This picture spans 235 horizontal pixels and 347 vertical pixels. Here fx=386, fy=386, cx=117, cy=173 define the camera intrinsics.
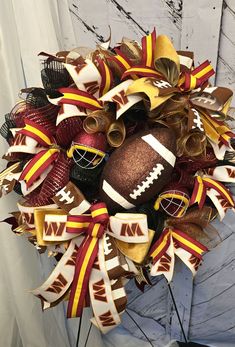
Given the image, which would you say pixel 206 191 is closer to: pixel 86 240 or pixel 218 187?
pixel 218 187

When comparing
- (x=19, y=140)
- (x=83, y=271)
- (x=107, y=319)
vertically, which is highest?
(x=19, y=140)

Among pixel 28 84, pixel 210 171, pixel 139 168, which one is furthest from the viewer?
pixel 28 84

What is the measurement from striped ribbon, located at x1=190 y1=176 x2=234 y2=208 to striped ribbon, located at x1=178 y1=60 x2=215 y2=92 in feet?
0.56

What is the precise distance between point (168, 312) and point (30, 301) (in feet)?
1.60

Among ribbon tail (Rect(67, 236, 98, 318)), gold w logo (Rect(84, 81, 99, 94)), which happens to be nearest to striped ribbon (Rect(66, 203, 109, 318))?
ribbon tail (Rect(67, 236, 98, 318))

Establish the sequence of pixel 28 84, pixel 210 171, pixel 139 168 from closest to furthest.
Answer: pixel 139 168 < pixel 210 171 < pixel 28 84

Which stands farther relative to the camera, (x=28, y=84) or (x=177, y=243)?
(x=28, y=84)

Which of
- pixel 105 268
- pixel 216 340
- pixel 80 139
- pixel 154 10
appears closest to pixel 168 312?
pixel 216 340

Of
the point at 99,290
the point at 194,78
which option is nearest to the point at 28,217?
the point at 99,290

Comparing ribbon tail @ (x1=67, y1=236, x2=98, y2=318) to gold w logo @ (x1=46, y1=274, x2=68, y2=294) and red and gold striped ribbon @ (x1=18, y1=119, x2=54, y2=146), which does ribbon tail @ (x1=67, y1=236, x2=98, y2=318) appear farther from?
red and gold striped ribbon @ (x1=18, y1=119, x2=54, y2=146)

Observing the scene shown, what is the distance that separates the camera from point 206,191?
28.9 inches

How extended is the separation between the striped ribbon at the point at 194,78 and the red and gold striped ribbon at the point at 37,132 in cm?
26

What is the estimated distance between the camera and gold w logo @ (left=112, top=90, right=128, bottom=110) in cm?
65

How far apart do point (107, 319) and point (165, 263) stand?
0.14 meters
